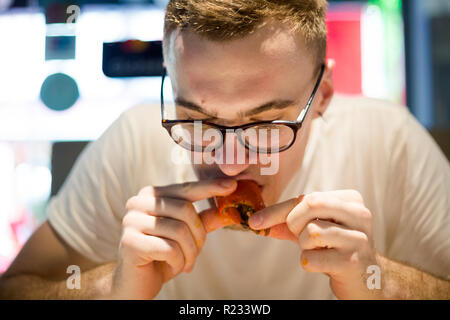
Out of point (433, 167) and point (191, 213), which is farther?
point (433, 167)

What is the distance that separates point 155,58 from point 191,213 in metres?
0.39

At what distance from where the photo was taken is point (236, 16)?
2.30ft

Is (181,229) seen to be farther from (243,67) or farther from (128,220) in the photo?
(243,67)

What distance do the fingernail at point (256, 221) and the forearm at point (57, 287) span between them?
29 cm

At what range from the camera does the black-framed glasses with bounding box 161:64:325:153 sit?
2.44 feet

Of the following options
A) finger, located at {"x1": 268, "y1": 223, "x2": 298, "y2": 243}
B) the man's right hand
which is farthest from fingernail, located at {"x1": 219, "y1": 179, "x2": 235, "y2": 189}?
finger, located at {"x1": 268, "y1": 223, "x2": 298, "y2": 243}

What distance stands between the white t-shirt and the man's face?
0.16m

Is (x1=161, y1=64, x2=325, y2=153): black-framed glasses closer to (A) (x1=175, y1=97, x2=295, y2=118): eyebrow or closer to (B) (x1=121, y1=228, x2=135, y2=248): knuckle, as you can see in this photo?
(A) (x1=175, y1=97, x2=295, y2=118): eyebrow

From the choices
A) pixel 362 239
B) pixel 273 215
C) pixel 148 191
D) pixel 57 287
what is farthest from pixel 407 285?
pixel 57 287

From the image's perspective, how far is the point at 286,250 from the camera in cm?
96

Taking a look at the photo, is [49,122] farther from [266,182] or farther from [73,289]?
[266,182]

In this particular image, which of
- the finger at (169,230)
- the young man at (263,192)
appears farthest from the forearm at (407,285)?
the finger at (169,230)

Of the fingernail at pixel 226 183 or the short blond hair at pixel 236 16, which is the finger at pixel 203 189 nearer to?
the fingernail at pixel 226 183
